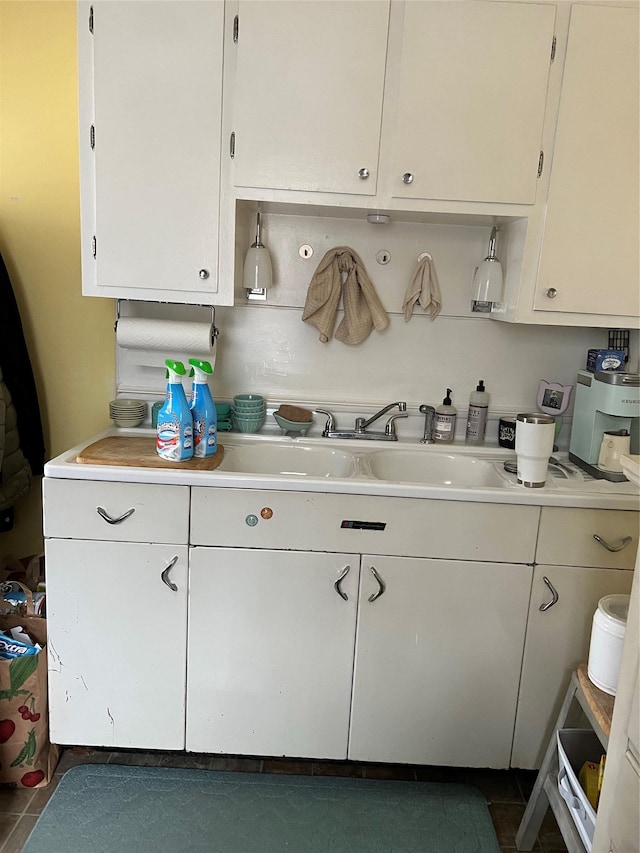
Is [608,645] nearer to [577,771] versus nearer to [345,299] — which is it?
[577,771]

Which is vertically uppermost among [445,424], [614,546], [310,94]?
[310,94]

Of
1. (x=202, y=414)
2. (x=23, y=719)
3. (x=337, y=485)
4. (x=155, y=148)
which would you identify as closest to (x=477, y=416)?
(x=337, y=485)

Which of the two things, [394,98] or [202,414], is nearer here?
[394,98]

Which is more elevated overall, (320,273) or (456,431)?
(320,273)

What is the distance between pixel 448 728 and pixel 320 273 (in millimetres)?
1476

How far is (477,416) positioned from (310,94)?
1136 mm

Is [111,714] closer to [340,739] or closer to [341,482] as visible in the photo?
[340,739]

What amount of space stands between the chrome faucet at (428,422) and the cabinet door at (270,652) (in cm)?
60

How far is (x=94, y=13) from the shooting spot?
1.80 meters

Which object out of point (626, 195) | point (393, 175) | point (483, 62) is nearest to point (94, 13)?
point (393, 175)

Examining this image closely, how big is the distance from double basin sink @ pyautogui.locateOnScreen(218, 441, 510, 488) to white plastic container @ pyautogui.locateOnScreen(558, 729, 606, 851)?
76 centimetres

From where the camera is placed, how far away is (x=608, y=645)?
144 cm

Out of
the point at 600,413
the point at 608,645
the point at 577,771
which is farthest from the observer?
the point at 600,413

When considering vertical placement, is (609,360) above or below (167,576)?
above
